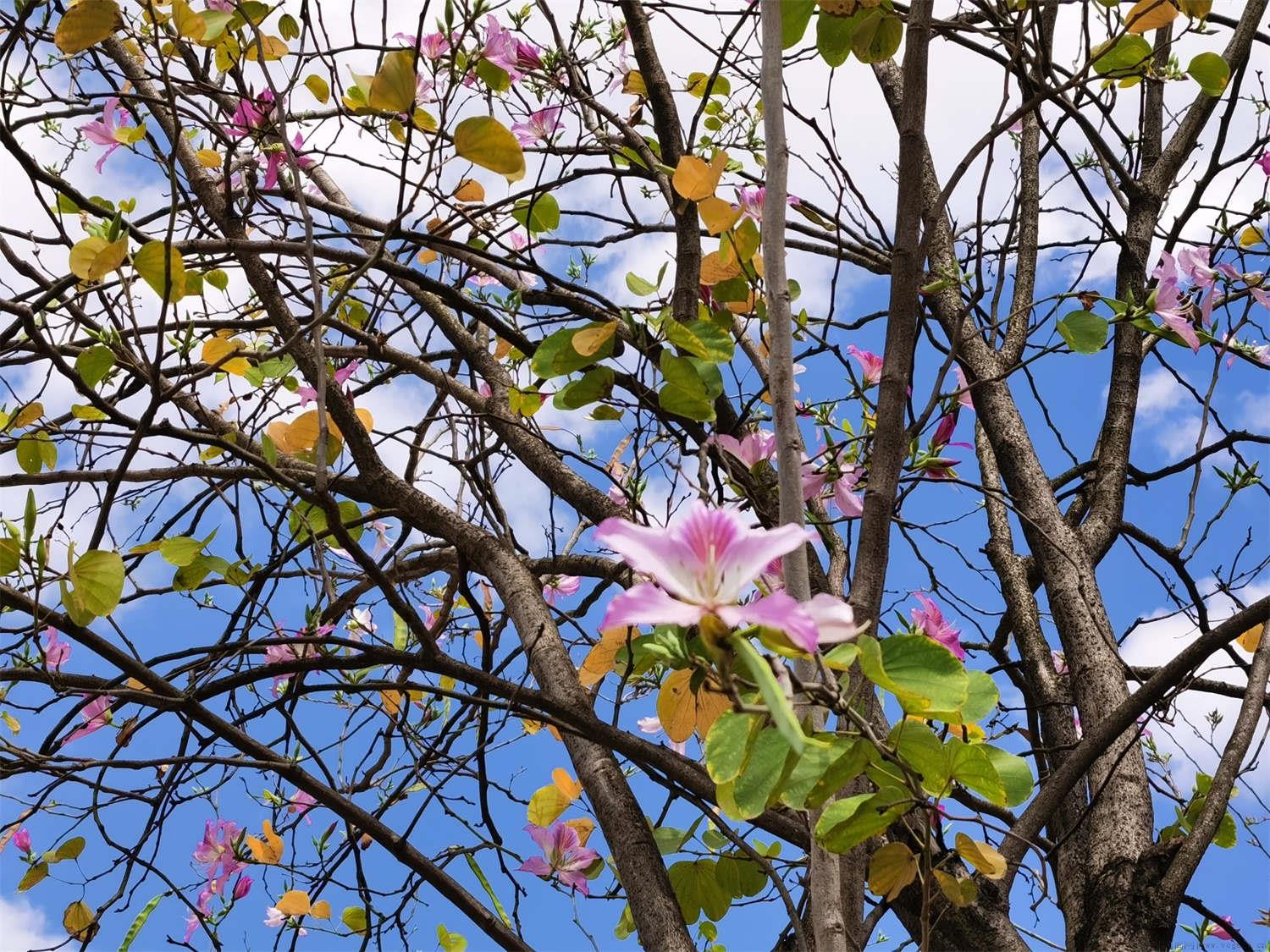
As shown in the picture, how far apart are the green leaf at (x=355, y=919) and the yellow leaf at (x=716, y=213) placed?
125 centimetres

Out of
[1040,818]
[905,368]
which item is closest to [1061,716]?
[1040,818]

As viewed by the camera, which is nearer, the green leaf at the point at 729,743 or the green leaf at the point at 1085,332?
the green leaf at the point at 729,743

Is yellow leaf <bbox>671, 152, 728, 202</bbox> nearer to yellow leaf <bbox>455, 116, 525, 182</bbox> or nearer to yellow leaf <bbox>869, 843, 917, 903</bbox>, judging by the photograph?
yellow leaf <bbox>455, 116, 525, 182</bbox>

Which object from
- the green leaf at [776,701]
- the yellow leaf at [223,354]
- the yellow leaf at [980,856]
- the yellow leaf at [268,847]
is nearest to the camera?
the green leaf at [776,701]

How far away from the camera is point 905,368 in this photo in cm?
113

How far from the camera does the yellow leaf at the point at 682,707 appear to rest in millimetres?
970

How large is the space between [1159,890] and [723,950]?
739mm

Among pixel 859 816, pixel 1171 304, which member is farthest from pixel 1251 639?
pixel 859 816

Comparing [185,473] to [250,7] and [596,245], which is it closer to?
[250,7]

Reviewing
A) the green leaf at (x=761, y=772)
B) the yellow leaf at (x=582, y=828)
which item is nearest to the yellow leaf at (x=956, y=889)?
the green leaf at (x=761, y=772)

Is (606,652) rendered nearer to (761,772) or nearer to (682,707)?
(682,707)

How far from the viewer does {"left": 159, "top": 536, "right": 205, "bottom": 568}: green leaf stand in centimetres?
131

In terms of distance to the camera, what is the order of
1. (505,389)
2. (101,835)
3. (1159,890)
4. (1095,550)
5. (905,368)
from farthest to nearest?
(1095,550) < (505,389) < (101,835) < (1159,890) < (905,368)

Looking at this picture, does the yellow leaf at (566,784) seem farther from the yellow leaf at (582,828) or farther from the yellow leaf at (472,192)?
the yellow leaf at (472,192)
